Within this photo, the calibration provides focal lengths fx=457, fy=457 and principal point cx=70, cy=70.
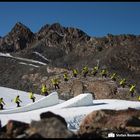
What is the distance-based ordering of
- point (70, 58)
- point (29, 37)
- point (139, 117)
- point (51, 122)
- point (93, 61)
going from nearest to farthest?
point (51, 122), point (139, 117), point (93, 61), point (70, 58), point (29, 37)

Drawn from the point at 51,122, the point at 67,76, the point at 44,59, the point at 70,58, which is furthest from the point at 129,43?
the point at 51,122

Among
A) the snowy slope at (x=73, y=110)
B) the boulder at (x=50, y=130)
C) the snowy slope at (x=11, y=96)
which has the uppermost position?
the snowy slope at (x=11, y=96)

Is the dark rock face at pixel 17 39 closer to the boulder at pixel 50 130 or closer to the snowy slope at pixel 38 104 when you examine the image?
the snowy slope at pixel 38 104

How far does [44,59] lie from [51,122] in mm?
93396

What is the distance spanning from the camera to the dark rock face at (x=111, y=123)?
24183 mm

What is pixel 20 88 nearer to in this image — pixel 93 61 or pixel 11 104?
pixel 11 104

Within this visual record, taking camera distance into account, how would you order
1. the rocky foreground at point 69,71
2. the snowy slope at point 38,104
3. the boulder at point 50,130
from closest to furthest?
the boulder at point 50,130 < the rocky foreground at point 69,71 < the snowy slope at point 38,104

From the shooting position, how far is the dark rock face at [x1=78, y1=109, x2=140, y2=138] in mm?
24183

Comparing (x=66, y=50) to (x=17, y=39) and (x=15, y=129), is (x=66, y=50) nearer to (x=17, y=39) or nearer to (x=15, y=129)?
(x=17, y=39)

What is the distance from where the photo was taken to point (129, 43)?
257 ft

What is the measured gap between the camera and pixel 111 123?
984 inches

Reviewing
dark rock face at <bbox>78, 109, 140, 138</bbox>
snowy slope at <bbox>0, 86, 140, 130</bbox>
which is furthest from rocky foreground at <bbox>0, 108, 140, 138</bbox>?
snowy slope at <bbox>0, 86, 140, 130</bbox>

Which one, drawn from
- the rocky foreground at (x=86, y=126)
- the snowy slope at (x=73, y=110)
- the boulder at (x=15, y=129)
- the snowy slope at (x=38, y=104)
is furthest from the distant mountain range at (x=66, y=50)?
the boulder at (x=15, y=129)

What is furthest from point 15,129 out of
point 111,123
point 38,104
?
point 38,104
